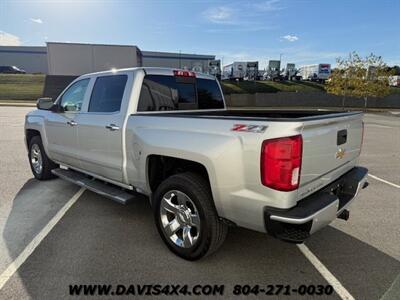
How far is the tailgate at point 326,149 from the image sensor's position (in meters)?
2.67

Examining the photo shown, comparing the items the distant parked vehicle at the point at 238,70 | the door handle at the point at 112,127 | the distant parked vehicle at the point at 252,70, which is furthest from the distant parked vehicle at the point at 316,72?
the door handle at the point at 112,127

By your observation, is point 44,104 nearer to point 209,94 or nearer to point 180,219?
point 209,94

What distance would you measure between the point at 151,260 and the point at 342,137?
2.28 metres

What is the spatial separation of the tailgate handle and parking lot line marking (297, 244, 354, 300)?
1.21 meters

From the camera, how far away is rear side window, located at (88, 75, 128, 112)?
13.2 feet

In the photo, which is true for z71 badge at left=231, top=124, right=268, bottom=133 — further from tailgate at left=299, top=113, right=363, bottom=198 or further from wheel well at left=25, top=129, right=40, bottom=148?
wheel well at left=25, top=129, right=40, bottom=148

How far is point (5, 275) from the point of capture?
2.97 meters

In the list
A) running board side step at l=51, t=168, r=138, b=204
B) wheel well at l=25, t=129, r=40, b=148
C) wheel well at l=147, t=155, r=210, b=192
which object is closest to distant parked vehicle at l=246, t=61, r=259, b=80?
wheel well at l=25, t=129, r=40, b=148

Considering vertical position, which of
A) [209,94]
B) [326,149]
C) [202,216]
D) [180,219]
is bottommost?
[180,219]

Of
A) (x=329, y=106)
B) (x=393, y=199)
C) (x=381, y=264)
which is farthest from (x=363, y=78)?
(x=381, y=264)

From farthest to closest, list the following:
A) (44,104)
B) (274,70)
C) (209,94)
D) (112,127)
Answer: (274,70), (44,104), (209,94), (112,127)

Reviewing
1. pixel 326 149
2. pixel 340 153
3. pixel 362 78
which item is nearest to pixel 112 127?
pixel 326 149

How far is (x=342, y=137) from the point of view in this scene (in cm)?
322

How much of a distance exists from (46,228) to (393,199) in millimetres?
5140
